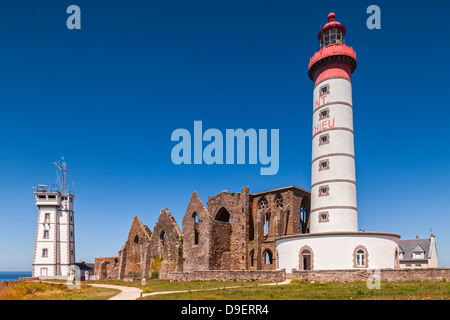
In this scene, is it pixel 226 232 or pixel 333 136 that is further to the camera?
pixel 226 232

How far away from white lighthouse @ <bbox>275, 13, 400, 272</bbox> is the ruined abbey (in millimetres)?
7747

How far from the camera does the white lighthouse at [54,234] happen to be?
54562mm

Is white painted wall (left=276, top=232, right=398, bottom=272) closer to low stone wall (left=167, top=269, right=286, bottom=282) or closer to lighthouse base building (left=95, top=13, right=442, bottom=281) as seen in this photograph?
lighthouse base building (left=95, top=13, right=442, bottom=281)

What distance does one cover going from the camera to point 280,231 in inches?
1555

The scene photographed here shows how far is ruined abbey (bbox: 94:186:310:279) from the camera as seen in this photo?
4086 centimetres

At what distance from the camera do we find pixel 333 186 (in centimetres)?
3177

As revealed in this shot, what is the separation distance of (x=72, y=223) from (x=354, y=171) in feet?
148

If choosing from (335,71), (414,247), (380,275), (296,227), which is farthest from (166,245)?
(414,247)

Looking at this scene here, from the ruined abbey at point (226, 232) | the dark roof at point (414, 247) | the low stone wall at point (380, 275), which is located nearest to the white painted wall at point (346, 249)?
the low stone wall at point (380, 275)

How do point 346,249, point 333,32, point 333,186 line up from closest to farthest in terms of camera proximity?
point 346,249 < point 333,186 < point 333,32

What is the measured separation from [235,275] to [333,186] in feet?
36.7

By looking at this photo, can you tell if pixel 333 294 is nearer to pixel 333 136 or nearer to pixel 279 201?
pixel 333 136

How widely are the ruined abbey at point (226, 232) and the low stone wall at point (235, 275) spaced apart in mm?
6345
